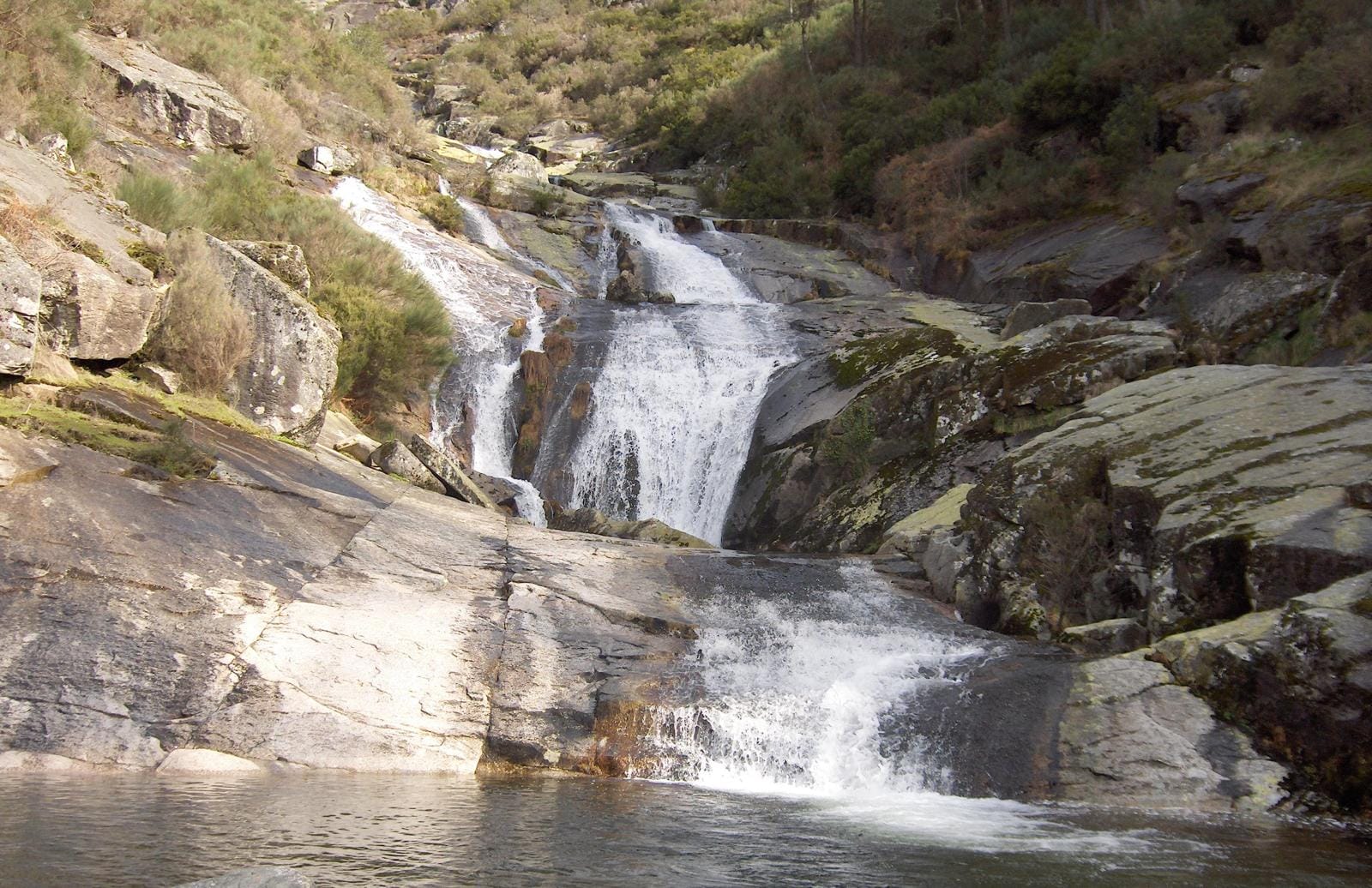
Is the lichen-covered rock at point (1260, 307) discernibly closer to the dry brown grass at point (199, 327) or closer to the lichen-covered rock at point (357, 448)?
the lichen-covered rock at point (357, 448)

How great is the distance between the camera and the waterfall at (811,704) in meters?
10.1

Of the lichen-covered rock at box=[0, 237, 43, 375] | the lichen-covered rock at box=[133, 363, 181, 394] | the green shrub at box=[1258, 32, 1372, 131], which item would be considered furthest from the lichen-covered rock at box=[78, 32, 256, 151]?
the green shrub at box=[1258, 32, 1372, 131]

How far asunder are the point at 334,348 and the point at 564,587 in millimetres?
7001

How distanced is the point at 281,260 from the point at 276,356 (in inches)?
102

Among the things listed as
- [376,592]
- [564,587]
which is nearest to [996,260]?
[564,587]

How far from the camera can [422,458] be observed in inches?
678

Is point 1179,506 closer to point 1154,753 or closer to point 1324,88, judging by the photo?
point 1154,753

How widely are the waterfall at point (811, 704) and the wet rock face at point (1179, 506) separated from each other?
1.64 metres

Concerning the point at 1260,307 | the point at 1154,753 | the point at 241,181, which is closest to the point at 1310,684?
the point at 1154,753

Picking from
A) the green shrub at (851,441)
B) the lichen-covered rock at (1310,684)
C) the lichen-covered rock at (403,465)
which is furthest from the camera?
the green shrub at (851,441)

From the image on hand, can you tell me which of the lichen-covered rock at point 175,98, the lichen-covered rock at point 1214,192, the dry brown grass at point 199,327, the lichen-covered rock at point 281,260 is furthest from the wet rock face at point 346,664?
the lichen-covered rock at point 175,98

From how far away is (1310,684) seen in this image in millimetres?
Result: 8641

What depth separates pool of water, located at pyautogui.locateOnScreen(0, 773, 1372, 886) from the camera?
599cm

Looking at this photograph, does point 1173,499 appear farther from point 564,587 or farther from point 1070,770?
point 564,587
